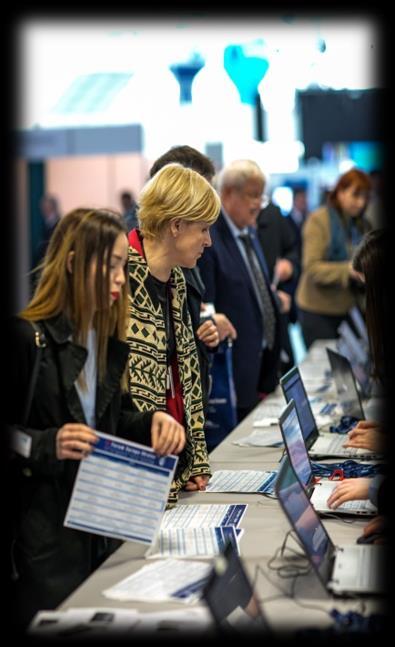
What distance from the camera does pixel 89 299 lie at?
2449mm

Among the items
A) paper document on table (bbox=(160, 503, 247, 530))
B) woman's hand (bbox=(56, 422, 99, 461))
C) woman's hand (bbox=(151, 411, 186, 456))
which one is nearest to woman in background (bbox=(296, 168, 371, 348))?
paper document on table (bbox=(160, 503, 247, 530))

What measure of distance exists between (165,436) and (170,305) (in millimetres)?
774

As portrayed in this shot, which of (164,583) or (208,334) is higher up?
(208,334)

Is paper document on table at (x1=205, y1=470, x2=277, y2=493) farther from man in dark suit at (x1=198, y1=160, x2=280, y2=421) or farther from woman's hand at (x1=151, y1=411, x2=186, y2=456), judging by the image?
man in dark suit at (x1=198, y1=160, x2=280, y2=421)

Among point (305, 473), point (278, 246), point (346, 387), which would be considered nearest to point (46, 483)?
point (305, 473)

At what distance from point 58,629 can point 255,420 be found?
2.42 m

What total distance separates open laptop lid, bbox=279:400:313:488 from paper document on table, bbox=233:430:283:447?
28.6 inches

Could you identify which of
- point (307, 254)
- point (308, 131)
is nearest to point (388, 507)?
point (307, 254)

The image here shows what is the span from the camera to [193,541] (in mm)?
2551

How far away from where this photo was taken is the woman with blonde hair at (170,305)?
9.77 ft

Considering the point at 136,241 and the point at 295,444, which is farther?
the point at 136,241

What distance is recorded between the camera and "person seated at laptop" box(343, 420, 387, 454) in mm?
3416

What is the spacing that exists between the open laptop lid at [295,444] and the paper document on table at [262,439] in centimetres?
73

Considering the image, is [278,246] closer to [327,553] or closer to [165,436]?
[165,436]
